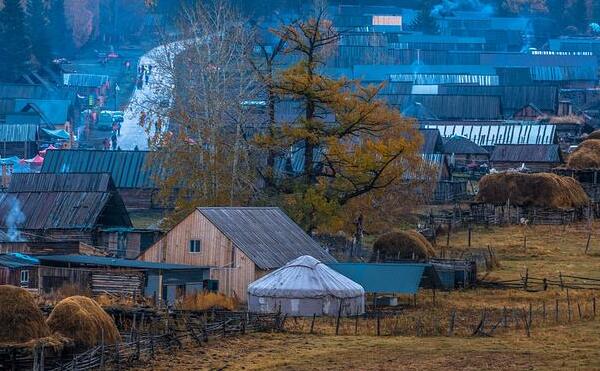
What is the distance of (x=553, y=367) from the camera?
3312cm

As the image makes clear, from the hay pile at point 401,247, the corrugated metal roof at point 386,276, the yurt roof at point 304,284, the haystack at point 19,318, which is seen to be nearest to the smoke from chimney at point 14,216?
the hay pile at point 401,247

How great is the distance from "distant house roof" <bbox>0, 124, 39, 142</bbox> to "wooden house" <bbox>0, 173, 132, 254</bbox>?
121 ft

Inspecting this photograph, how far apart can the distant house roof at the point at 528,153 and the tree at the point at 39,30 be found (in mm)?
50346

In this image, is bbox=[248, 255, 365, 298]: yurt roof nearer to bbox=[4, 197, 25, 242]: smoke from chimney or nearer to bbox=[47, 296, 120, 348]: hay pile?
bbox=[47, 296, 120, 348]: hay pile

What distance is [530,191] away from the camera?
69562mm

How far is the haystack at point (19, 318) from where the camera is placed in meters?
34.2

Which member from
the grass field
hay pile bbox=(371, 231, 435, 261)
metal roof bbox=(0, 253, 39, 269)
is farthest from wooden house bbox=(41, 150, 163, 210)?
the grass field

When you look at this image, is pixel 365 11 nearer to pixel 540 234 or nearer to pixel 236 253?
pixel 540 234

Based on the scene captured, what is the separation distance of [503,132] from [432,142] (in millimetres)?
15132

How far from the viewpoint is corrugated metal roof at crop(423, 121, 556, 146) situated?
100 m

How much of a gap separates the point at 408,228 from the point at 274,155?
8904mm

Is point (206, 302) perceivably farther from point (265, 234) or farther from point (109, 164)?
point (109, 164)

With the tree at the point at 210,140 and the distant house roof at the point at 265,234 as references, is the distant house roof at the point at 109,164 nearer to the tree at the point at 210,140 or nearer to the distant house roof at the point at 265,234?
the tree at the point at 210,140

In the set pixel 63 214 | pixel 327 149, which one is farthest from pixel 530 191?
pixel 63 214
